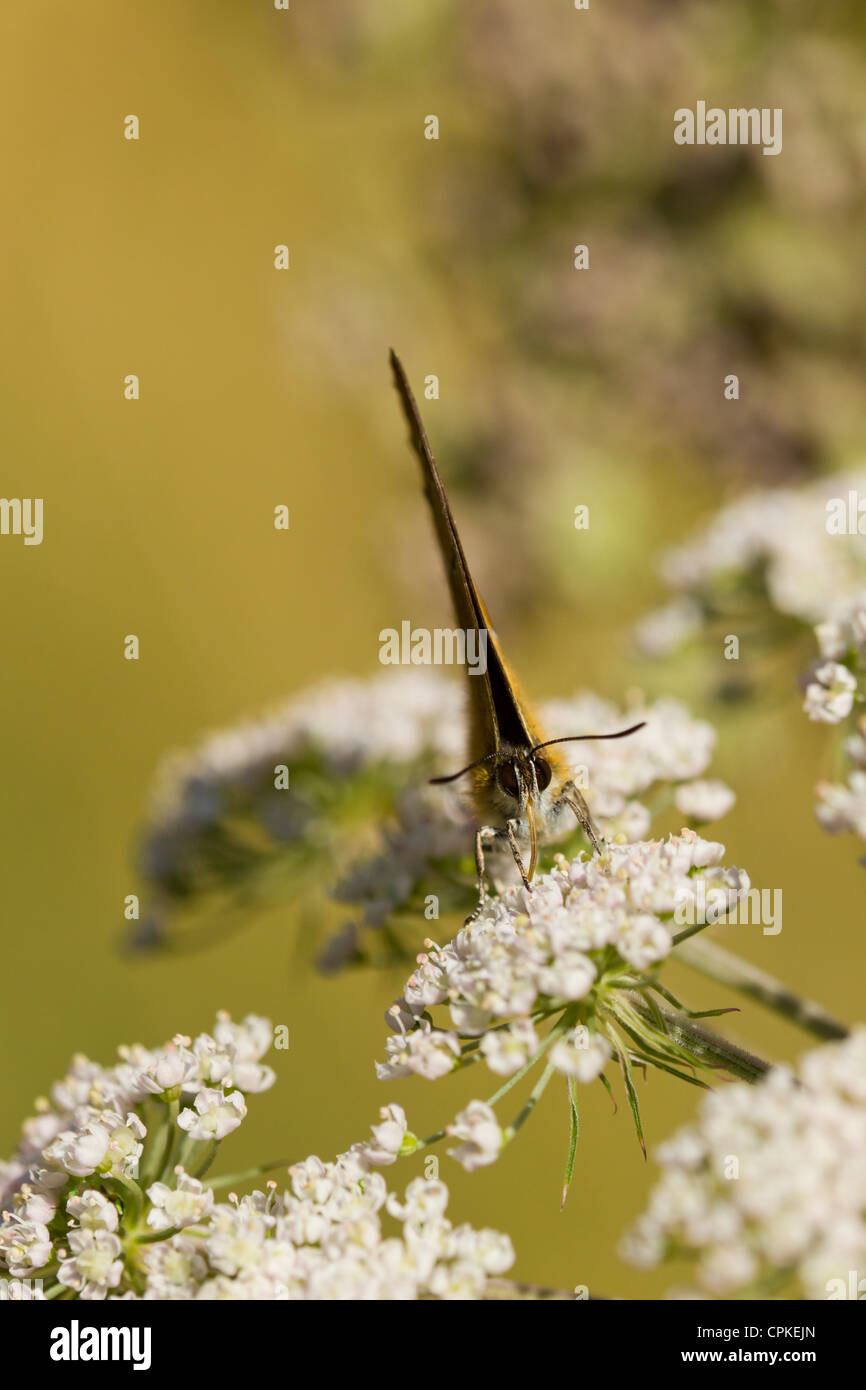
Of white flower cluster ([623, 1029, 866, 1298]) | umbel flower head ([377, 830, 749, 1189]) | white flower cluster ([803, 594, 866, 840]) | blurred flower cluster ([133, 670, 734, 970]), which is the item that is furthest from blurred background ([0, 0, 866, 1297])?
white flower cluster ([623, 1029, 866, 1298])

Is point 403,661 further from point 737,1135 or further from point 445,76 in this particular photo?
point 737,1135

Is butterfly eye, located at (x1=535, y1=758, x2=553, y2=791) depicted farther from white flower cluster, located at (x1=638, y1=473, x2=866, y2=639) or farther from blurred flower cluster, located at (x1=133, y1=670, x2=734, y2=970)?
white flower cluster, located at (x1=638, y1=473, x2=866, y2=639)

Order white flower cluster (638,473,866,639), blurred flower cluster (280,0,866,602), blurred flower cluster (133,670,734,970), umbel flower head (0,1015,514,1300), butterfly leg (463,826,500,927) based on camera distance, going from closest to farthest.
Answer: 1. umbel flower head (0,1015,514,1300)
2. butterfly leg (463,826,500,927)
3. white flower cluster (638,473,866,639)
4. blurred flower cluster (133,670,734,970)
5. blurred flower cluster (280,0,866,602)

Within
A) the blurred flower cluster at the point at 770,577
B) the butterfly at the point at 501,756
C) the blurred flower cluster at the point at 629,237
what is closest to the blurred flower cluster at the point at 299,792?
the blurred flower cluster at the point at 770,577

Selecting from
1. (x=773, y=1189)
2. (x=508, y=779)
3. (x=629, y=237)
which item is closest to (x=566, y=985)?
(x=773, y=1189)

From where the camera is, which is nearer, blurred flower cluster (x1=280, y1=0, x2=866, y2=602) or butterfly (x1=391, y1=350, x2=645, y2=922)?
butterfly (x1=391, y1=350, x2=645, y2=922)

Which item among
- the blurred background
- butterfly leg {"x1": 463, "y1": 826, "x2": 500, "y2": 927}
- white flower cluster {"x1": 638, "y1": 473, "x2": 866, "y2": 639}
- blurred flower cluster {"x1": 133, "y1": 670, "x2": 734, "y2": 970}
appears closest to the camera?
butterfly leg {"x1": 463, "y1": 826, "x2": 500, "y2": 927}

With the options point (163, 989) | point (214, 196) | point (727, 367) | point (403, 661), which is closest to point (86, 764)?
point (163, 989)
